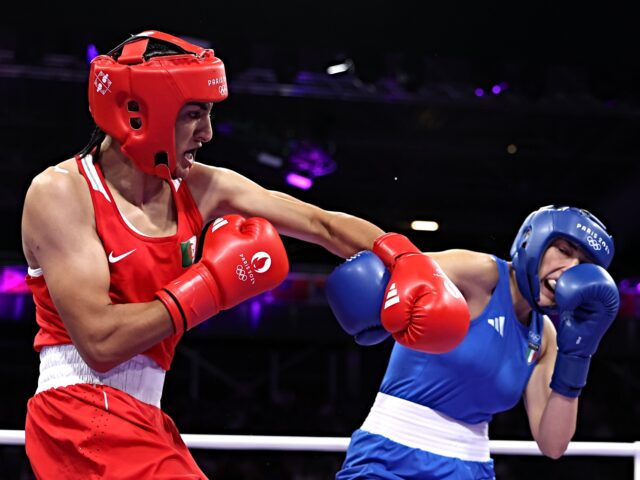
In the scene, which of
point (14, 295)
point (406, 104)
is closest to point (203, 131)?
point (406, 104)

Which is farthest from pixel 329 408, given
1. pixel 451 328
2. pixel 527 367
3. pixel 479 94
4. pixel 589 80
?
pixel 451 328

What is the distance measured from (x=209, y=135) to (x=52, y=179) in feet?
1.09

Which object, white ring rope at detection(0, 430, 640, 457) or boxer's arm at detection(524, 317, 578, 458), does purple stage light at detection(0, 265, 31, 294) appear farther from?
boxer's arm at detection(524, 317, 578, 458)

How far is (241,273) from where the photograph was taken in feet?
5.62

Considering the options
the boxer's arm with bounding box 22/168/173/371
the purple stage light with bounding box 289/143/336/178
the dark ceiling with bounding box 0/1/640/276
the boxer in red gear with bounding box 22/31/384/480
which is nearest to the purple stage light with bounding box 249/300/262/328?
the dark ceiling with bounding box 0/1/640/276

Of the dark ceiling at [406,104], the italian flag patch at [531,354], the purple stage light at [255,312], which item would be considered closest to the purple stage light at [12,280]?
the dark ceiling at [406,104]

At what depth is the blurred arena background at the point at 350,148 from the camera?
619cm

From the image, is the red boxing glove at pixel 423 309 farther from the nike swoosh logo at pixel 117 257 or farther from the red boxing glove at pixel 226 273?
the nike swoosh logo at pixel 117 257

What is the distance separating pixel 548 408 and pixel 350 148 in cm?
562

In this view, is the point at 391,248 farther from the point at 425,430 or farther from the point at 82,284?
the point at 82,284

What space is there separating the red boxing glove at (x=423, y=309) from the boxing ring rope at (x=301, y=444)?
2.52 feet

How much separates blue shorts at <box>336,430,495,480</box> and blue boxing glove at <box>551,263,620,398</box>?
38cm

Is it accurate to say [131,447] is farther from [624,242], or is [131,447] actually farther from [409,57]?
[624,242]

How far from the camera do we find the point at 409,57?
6.53m
